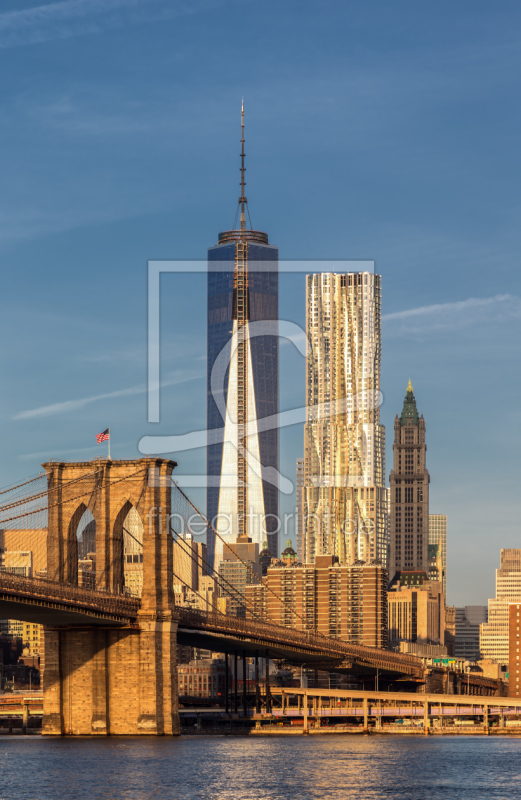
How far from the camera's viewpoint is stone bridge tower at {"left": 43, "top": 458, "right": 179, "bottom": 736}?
329ft

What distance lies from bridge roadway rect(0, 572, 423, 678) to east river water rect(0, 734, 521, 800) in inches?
333

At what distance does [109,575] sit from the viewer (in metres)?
104

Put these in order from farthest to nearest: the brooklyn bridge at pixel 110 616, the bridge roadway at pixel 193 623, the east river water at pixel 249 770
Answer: the brooklyn bridge at pixel 110 616 < the bridge roadway at pixel 193 623 < the east river water at pixel 249 770

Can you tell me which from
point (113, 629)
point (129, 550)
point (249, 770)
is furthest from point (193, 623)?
point (249, 770)

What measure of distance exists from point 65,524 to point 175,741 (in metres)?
18.1

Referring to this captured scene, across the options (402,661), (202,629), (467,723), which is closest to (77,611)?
(202,629)

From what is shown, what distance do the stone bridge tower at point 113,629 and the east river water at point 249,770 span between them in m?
2.69

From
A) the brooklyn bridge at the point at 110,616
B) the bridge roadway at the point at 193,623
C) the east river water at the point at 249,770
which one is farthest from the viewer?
the brooklyn bridge at the point at 110,616

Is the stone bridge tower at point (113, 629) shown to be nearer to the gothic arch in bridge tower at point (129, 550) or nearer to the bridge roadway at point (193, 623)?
the gothic arch in bridge tower at point (129, 550)

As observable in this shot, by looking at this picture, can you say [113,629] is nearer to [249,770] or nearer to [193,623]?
[193,623]

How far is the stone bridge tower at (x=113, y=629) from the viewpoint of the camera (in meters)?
100

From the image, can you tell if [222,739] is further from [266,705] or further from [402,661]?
[402,661]

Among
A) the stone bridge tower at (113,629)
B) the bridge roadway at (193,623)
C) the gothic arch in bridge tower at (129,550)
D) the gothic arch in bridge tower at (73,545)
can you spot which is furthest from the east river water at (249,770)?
the gothic arch in bridge tower at (129,550)

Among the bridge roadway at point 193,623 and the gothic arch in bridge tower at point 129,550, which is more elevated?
the gothic arch in bridge tower at point 129,550
